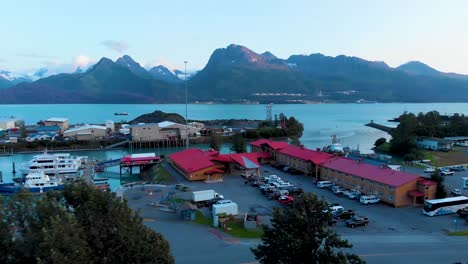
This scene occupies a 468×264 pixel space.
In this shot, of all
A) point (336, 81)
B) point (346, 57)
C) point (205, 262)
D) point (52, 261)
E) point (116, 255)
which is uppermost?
point (346, 57)

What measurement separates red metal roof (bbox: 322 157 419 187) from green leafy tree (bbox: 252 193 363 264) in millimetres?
7716

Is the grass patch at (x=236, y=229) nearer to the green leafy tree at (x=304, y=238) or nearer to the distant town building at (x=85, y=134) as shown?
the green leafy tree at (x=304, y=238)

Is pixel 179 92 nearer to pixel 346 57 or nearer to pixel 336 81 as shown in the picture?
pixel 336 81

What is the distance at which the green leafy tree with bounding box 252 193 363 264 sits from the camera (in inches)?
194

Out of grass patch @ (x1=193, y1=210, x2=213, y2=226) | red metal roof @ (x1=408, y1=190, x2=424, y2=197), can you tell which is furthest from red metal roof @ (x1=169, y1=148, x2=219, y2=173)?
red metal roof @ (x1=408, y1=190, x2=424, y2=197)

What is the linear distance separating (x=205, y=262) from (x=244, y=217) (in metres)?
3.06

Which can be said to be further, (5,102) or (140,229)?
(5,102)

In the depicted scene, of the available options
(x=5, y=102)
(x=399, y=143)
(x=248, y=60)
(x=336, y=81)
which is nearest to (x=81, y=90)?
(x=5, y=102)

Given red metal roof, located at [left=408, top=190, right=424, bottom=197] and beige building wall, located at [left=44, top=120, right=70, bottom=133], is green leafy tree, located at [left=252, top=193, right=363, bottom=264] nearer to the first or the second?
red metal roof, located at [left=408, top=190, right=424, bottom=197]

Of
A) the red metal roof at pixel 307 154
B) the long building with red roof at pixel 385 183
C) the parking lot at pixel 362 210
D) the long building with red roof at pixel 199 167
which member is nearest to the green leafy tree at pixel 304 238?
the parking lot at pixel 362 210

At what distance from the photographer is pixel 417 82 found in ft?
520

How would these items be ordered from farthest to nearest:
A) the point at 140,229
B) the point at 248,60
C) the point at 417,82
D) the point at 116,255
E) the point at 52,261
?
1. the point at 248,60
2. the point at 417,82
3. the point at 140,229
4. the point at 116,255
5. the point at 52,261

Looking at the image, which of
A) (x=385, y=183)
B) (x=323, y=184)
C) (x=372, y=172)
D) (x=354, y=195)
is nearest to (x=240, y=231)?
(x=354, y=195)

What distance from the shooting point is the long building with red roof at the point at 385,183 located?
39.1 feet
